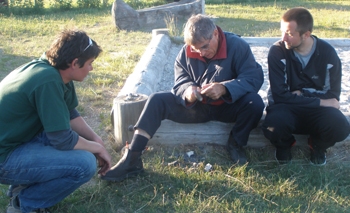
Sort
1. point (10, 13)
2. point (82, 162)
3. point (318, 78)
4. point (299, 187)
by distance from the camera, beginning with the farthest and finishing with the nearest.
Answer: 1. point (10, 13)
2. point (318, 78)
3. point (299, 187)
4. point (82, 162)

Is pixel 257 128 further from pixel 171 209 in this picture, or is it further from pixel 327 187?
pixel 171 209

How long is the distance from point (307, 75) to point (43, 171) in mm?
2308

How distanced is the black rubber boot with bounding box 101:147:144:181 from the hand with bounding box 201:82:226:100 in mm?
752

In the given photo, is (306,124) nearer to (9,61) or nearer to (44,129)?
(44,129)

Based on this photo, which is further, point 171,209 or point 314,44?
point 314,44

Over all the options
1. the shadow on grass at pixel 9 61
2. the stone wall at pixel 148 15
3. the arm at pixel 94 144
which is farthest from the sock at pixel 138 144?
the stone wall at pixel 148 15

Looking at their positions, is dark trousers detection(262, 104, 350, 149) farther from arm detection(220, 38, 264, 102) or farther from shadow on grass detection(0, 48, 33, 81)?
shadow on grass detection(0, 48, 33, 81)

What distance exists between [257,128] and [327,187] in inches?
33.9

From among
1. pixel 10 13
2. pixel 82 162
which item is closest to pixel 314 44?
pixel 82 162

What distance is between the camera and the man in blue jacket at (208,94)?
358 centimetres

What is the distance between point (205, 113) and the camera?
394 cm

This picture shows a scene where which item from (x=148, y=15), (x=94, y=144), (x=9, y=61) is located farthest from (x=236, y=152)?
(x=148, y=15)

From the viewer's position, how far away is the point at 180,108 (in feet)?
12.7

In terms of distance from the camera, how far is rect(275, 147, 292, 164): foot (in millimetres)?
3768
